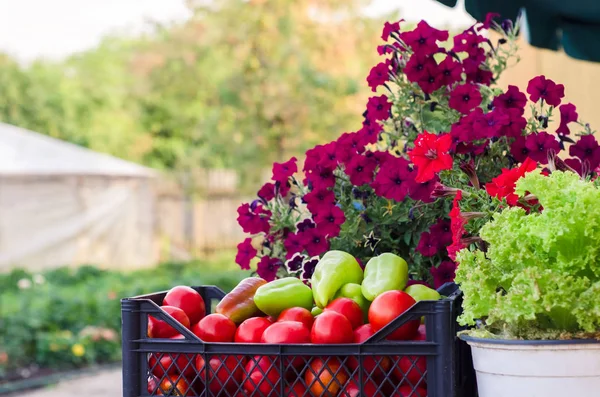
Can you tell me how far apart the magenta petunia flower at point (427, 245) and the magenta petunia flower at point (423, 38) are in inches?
16.7

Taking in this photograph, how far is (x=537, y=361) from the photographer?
1073 mm

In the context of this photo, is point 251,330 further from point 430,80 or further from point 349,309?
point 430,80

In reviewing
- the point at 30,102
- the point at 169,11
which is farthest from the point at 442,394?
the point at 30,102

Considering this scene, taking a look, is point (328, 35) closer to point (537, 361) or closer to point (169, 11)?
point (169, 11)

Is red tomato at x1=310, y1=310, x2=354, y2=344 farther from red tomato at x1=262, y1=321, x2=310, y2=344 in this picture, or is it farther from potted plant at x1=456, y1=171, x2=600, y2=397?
potted plant at x1=456, y1=171, x2=600, y2=397

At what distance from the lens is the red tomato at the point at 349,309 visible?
132cm

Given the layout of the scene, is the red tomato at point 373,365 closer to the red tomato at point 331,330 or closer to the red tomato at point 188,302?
the red tomato at point 331,330

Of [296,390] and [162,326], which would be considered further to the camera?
[162,326]

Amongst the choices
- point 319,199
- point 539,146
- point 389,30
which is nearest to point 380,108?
point 389,30

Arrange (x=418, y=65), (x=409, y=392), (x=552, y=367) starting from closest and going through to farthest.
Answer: (x=552, y=367), (x=409, y=392), (x=418, y=65)

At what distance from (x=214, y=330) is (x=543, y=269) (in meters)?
0.54

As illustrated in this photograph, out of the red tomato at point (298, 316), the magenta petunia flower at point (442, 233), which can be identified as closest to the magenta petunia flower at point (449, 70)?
the magenta petunia flower at point (442, 233)

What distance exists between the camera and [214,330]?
1.30m

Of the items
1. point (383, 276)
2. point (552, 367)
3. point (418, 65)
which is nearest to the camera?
point (552, 367)
